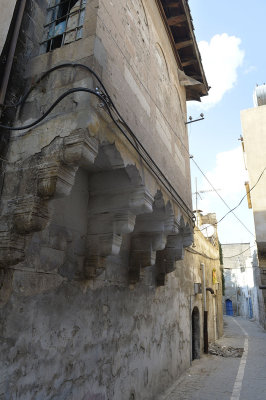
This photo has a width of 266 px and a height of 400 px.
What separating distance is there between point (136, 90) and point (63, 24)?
126cm

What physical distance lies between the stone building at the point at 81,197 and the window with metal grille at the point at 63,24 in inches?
0.7

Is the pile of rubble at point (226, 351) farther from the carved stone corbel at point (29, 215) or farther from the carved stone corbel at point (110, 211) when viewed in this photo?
the carved stone corbel at point (29, 215)

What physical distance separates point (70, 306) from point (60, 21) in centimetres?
353

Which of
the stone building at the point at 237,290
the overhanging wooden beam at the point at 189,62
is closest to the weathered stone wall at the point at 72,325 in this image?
the overhanging wooden beam at the point at 189,62

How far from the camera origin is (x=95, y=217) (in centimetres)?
398

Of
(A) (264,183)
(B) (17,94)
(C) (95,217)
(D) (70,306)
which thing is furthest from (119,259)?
(A) (264,183)

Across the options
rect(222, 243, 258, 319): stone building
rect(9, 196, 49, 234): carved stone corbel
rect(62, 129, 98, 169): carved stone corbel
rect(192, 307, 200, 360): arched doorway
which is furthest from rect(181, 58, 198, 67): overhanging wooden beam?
rect(222, 243, 258, 319): stone building

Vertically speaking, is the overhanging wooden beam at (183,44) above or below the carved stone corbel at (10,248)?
above

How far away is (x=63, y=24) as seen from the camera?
3561 mm

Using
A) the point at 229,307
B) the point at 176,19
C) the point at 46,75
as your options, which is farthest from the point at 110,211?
the point at 229,307

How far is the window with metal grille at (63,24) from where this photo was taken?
11.2 ft

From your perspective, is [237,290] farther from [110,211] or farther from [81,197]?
[81,197]

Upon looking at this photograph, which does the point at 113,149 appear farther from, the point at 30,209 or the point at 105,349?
the point at 105,349

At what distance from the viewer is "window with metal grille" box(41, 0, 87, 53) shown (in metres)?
3.41
